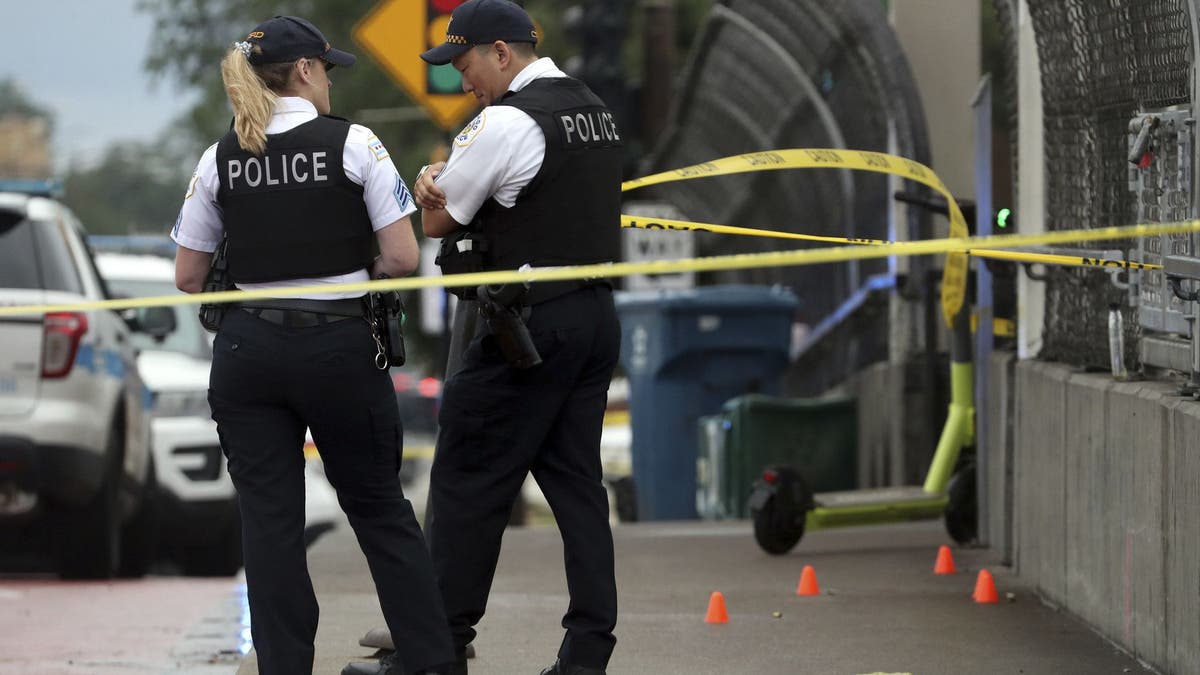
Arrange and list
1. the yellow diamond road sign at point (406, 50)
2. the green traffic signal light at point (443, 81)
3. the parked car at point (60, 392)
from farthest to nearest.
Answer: the yellow diamond road sign at point (406, 50) → the green traffic signal light at point (443, 81) → the parked car at point (60, 392)

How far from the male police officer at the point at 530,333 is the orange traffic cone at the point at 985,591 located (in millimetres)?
2371

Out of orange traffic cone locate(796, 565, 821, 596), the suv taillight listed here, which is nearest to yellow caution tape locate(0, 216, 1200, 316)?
orange traffic cone locate(796, 565, 821, 596)

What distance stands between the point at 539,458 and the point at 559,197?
0.74 meters

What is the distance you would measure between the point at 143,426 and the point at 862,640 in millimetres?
5559

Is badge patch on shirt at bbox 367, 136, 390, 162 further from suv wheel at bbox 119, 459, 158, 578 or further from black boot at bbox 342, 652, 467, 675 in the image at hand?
suv wheel at bbox 119, 459, 158, 578

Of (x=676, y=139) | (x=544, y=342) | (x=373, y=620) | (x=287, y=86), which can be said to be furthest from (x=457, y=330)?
(x=676, y=139)

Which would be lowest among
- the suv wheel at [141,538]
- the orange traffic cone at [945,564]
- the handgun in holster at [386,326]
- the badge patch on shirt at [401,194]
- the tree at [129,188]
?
the suv wheel at [141,538]

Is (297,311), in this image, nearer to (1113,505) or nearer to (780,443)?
(1113,505)

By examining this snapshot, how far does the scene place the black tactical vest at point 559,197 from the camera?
557 centimetres

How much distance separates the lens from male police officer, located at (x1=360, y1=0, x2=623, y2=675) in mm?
5562

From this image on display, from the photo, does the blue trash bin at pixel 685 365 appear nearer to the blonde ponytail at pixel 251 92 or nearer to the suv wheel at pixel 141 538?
the suv wheel at pixel 141 538

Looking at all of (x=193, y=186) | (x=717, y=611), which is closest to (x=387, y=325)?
(x=193, y=186)

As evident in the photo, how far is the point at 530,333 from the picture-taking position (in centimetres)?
561

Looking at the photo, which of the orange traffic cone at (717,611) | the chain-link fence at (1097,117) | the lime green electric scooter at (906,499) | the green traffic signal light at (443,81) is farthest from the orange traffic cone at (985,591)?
the green traffic signal light at (443,81)
